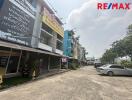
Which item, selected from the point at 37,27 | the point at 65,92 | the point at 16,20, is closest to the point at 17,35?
the point at 16,20

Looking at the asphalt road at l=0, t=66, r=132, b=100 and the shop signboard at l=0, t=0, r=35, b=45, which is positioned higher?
the shop signboard at l=0, t=0, r=35, b=45

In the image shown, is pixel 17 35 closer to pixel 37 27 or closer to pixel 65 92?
pixel 37 27

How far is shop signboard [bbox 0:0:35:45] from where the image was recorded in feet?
40.2

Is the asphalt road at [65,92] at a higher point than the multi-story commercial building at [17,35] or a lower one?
lower

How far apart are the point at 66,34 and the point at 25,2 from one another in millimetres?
30465

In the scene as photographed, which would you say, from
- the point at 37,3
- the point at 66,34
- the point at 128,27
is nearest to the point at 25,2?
the point at 37,3

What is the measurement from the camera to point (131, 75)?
22.0m

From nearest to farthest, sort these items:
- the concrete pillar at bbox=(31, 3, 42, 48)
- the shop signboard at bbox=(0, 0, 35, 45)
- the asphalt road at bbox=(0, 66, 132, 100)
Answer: the asphalt road at bbox=(0, 66, 132, 100), the shop signboard at bbox=(0, 0, 35, 45), the concrete pillar at bbox=(31, 3, 42, 48)

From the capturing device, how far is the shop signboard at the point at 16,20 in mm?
12242

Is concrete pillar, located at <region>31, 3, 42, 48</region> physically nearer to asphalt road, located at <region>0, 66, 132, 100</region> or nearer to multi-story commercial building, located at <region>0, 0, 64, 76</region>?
multi-story commercial building, located at <region>0, 0, 64, 76</region>

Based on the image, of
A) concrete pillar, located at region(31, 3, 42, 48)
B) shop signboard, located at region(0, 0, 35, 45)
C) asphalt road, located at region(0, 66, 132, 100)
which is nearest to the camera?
asphalt road, located at region(0, 66, 132, 100)

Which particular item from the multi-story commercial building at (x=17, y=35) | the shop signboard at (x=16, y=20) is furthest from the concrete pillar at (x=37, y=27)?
the shop signboard at (x=16, y=20)

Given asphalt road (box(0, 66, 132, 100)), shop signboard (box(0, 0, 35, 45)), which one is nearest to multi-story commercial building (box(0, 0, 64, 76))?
shop signboard (box(0, 0, 35, 45))

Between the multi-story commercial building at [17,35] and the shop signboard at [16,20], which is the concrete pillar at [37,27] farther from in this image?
the shop signboard at [16,20]
